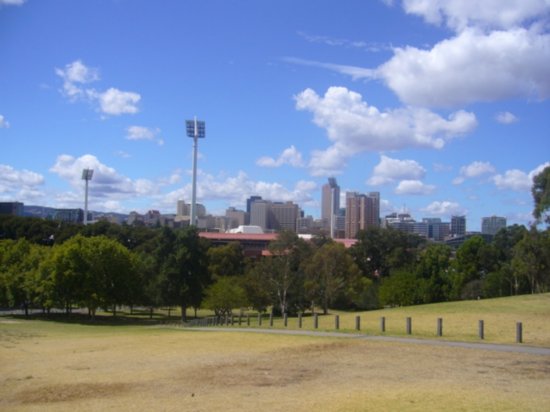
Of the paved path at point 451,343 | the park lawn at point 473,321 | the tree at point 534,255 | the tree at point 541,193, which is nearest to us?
the paved path at point 451,343

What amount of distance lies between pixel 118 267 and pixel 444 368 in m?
53.9

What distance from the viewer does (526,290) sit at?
249 feet

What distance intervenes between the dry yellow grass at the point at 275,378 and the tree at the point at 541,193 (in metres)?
25.2

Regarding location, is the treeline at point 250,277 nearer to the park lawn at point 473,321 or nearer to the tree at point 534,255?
the tree at point 534,255

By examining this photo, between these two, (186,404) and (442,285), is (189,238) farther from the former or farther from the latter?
(186,404)

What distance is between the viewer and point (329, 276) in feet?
232

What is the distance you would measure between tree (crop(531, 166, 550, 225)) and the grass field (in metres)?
20.8

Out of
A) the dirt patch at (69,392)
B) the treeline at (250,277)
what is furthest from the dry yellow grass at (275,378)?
the treeline at (250,277)

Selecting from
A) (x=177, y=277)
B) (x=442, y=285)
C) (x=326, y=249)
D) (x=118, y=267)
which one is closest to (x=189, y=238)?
(x=177, y=277)

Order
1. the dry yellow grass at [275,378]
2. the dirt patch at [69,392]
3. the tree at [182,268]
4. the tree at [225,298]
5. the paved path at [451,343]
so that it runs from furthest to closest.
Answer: the tree at [182,268]
the tree at [225,298]
the paved path at [451,343]
the dirt patch at [69,392]
the dry yellow grass at [275,378]

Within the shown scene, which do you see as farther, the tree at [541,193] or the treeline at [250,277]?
the treeline at [250,277]

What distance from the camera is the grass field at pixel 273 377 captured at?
12922mm

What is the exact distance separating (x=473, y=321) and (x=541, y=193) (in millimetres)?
16616

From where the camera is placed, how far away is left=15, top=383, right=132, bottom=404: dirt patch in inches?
563
